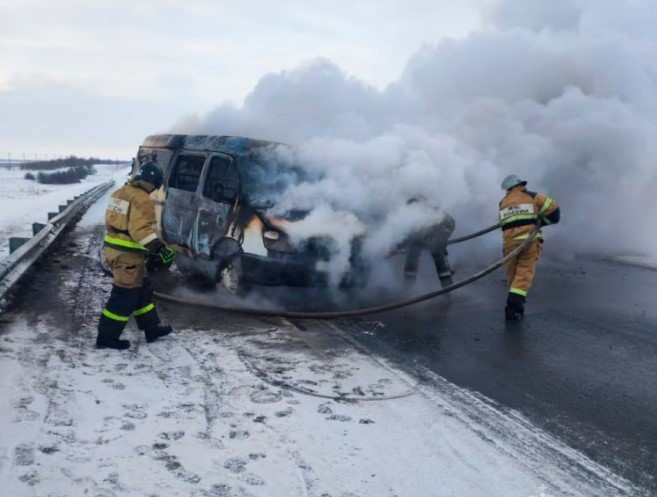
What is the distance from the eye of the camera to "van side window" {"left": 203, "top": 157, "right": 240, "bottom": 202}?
7000 mm

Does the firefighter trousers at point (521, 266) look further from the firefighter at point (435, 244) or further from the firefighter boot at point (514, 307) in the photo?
the firefighter at point (435, 244)

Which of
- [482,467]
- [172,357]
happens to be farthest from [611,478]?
[172,357]

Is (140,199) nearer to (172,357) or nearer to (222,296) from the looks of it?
(172,357)

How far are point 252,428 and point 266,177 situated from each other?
3.69 meters

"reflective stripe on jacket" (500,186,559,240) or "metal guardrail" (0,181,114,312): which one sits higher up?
"reflective stripe on jacket" (500,186,559,240)

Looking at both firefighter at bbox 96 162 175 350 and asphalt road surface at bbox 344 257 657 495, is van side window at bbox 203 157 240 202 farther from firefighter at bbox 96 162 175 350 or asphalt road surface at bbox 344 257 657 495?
asphalt road surface at bbox 344 257 657 495

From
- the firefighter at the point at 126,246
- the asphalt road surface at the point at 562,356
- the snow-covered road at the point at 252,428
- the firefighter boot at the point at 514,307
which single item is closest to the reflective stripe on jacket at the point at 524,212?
the firefighter boot at the point at 514,307

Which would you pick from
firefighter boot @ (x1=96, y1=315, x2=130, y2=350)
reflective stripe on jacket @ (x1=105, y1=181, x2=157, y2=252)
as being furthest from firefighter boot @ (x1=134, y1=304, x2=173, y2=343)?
reflective stripe on jacket @ (x1=105, y1=181, x2=157, y2=252)

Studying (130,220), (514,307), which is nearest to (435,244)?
(514,307)

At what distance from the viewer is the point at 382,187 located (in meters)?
7.01

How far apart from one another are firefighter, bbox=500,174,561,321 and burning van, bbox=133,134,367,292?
178 centimetres

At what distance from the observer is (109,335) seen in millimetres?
5320

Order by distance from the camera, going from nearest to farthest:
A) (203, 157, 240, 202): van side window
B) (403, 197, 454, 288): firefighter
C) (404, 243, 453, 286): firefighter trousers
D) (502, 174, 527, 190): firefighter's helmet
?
1. (203, 157, 240, 202): van side window
2. (502, 174, 527, 190): firefighter's helmet
3. (403, 197, 454, 288): firefighter
4. (404, 243, 453, 286): firefighter trousers

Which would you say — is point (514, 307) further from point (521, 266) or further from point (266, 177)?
point (266, 177)
